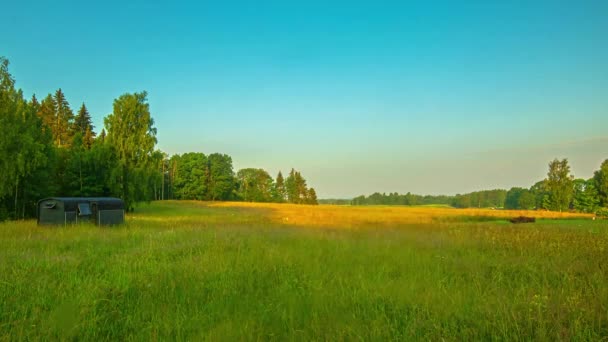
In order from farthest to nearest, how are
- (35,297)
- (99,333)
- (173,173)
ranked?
(173,173) → (35,297) → (99,333)

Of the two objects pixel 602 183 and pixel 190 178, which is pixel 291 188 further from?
pixel 602 183

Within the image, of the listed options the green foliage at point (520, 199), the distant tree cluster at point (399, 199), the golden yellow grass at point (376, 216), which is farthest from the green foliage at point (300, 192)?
the green foliage at point (520, 199)

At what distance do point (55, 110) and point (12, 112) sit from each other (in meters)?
39.4

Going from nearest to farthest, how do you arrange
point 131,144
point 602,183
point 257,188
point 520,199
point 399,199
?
point 131,144 → point 602,183 → point 257,188 → point 520,199 → point 399,199

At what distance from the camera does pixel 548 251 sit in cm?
877

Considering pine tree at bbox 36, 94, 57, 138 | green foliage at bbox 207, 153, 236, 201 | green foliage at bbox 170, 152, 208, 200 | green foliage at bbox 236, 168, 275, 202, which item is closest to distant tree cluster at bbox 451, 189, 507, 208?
green foliage at bbox 236, 168, 275, 202

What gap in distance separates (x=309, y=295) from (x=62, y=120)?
64357mm

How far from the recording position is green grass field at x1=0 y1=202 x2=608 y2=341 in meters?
3.73

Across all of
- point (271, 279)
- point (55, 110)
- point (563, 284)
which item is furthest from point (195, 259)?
point (55, 110)

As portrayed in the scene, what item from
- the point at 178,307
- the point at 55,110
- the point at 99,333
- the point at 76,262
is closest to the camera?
the point at 99,333

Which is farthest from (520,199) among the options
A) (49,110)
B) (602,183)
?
(49,110)

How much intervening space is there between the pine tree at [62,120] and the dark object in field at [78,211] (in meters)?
37.7

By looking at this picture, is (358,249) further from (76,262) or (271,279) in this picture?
(76,262)

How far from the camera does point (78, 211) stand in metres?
18.8
